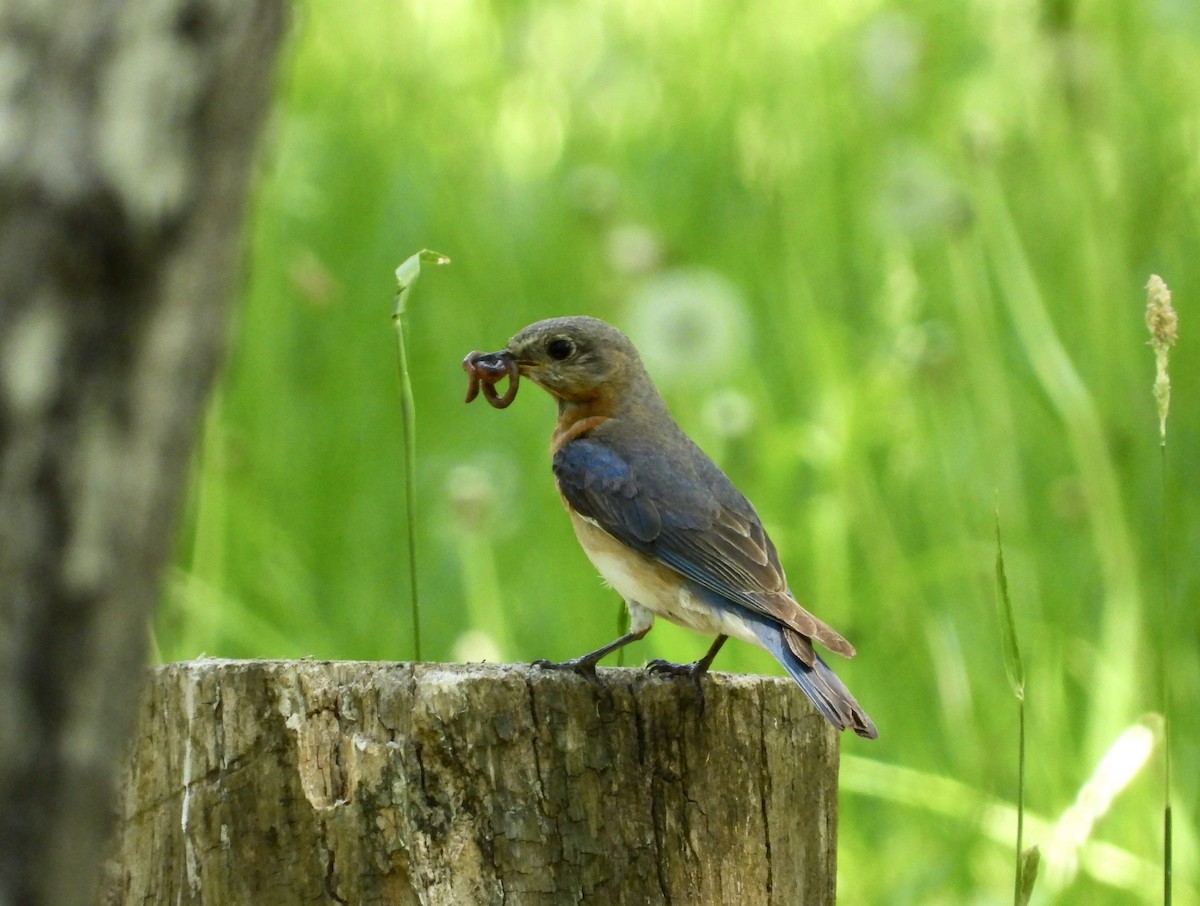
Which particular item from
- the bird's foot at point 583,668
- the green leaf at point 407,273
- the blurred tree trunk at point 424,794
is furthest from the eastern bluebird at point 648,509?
the green leaf at point 407,273

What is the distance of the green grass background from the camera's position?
4.85 meters

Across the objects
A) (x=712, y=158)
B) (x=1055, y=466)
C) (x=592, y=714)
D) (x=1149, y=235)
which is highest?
(x=712, y=158)

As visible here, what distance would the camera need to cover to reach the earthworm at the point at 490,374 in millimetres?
4207

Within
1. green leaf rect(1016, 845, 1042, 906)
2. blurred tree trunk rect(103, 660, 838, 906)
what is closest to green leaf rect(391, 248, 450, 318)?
blurred tree trunk rect(103, 660, 838, 906)

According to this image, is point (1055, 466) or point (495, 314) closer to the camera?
point (1055, 466)

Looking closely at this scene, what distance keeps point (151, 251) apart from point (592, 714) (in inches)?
63.4

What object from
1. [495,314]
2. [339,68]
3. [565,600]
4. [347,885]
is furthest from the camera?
[339,68]

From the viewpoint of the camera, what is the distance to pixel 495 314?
22.9 feet

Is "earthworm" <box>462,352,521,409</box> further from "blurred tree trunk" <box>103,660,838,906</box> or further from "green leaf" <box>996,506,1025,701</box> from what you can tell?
"green leaf" <box>996,506,1025,701</box>

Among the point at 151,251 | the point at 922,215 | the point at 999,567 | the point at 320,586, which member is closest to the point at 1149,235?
the point at 922,215

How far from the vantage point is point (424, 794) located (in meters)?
2.54

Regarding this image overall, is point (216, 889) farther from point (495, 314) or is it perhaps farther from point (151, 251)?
point (495, 314)

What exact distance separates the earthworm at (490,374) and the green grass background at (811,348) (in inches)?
16.1

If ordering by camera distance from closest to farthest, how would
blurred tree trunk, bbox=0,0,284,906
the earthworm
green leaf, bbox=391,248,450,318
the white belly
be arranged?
blurred tree trunk, bbox=0,0,284,906
green leaf, bbox=391,248,450,318
the white belly
the earthworm
